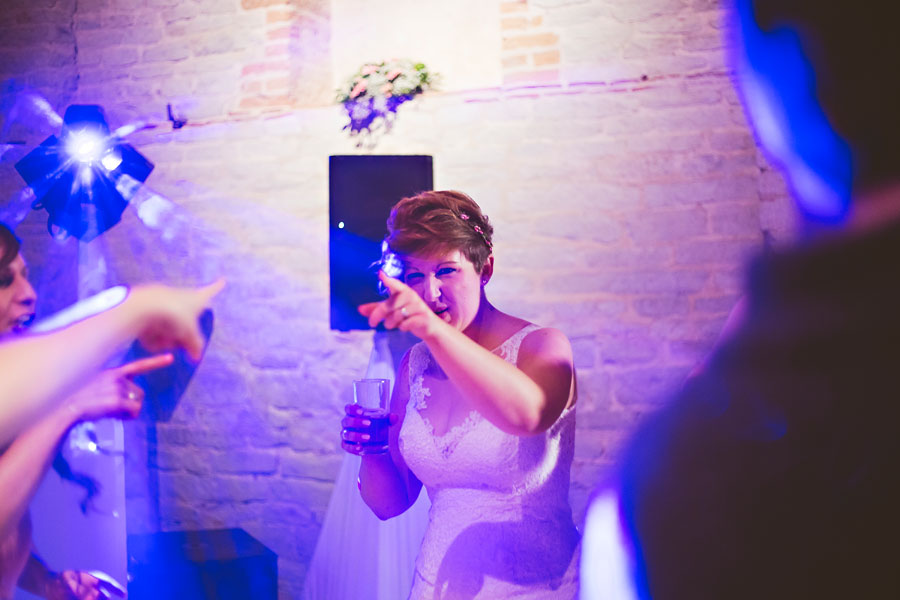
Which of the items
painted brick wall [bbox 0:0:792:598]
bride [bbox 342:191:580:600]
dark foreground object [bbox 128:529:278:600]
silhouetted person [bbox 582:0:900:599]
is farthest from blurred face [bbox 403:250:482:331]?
dark foreground object [bbox 128:529:278:600]

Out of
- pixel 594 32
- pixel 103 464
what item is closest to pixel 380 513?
pixel 103 464

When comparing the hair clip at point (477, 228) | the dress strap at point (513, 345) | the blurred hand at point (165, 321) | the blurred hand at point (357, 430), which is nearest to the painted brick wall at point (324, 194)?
the hair clip at point (477, 228)

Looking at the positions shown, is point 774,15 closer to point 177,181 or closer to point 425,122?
point 425,122

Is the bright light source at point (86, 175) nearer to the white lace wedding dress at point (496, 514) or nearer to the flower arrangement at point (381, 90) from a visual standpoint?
the flower arrangement at point (381, 90)

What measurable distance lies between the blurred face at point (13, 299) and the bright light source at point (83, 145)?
1.20m

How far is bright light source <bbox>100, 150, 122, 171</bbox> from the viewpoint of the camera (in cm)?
251

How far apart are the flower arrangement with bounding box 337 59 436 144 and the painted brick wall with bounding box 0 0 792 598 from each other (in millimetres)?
77

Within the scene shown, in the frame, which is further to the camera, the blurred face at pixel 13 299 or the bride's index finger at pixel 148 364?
the blurred face at pixel 13 299

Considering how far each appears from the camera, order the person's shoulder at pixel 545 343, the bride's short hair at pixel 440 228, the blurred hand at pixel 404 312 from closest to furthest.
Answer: the blurred hand at pixel 404 312 < the person's shoulder at pixel 545 343 < the bride's short hair at pixel 440 228

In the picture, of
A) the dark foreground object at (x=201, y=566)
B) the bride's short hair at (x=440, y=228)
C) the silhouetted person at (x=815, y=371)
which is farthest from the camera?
the dark foreground object at (x=201, y=566)

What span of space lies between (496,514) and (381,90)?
1.82 m

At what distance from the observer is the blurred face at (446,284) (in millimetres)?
1721

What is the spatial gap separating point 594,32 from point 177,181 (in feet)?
6.57

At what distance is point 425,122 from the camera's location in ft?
7.97
